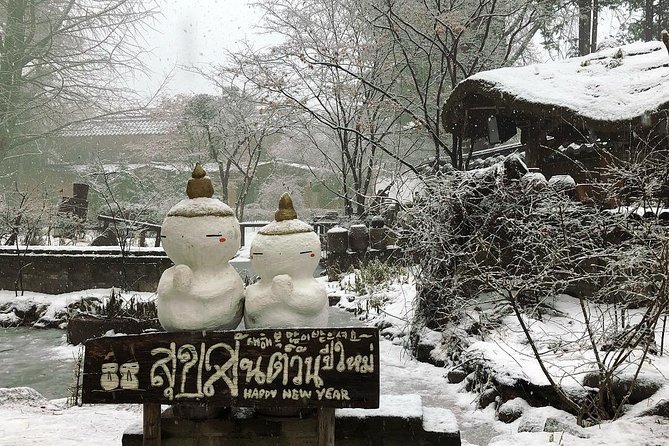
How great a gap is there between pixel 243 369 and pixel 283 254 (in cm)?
67

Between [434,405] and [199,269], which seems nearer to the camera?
[199,269]

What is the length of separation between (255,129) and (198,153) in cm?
478

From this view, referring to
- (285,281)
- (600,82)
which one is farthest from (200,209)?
(600,82)

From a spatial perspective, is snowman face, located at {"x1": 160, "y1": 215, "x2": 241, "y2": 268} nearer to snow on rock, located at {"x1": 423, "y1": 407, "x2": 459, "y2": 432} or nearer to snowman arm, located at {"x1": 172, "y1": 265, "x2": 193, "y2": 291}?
snowman arm, located at {"x1": 172, "y1": 265, "x2": 193, "y2": 291}

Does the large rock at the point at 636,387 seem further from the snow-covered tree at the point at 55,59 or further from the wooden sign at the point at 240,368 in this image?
the snow-covered tree at the point at 55,59

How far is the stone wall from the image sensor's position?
12461 millimetres

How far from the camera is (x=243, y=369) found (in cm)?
311

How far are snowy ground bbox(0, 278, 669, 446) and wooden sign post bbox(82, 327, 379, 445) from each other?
1.69m

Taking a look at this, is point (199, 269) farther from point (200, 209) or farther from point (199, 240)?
point (200, 209)

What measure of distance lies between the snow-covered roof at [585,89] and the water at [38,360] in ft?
25.3

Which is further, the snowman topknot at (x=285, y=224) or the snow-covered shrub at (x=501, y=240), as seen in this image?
the snow-covered shrub at (x=501, y=240)

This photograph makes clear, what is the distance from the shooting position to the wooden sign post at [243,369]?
3072mm

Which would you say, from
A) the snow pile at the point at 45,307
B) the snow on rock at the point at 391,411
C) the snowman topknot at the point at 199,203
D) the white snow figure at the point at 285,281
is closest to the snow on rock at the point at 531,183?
the snow on rock at the point at 391,411

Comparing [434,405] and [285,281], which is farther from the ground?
[285,281]
